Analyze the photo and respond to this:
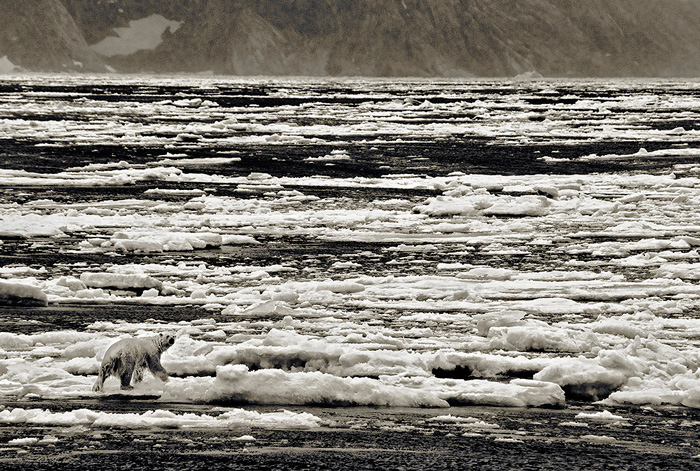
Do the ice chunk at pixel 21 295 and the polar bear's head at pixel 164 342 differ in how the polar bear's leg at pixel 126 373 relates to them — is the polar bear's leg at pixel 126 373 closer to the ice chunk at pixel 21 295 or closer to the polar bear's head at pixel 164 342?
the polar bear's head at pixel 164 342

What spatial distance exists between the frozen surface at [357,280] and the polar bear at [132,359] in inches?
4.4

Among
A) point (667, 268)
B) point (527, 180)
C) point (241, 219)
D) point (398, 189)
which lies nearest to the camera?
point (667, 268)

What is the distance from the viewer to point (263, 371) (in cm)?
724

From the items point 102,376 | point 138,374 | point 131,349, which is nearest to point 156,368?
point 138,374

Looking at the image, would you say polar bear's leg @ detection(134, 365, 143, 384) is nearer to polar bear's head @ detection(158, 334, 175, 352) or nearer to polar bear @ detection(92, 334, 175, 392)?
polar bear @ detection(92, 334, 175, 392)

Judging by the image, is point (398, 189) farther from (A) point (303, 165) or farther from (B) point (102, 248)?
(B) point (102, 248)

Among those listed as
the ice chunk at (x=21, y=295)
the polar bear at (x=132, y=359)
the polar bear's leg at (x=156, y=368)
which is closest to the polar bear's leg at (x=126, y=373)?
the polar bear at (x=132, y=359)

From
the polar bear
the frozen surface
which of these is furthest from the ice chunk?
the polar bear

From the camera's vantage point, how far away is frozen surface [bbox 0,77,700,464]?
A: 290 inches

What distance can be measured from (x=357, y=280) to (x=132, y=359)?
4172 mm

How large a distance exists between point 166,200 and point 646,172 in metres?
11.4

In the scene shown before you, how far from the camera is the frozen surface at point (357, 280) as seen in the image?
24.1 ft

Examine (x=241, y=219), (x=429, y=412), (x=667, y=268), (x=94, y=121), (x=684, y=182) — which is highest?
(x=94, y=121)

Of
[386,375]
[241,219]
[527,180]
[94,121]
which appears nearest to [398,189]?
[527,180]
